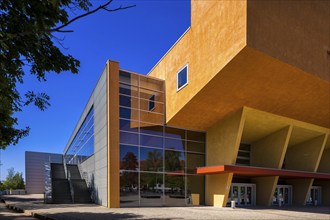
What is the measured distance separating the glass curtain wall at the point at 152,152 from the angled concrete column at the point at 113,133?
570mm

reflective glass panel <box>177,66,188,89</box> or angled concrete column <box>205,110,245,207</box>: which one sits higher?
reflective glass panel <box>177,66,188,89</box>

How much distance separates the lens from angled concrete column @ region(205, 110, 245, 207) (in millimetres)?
22875

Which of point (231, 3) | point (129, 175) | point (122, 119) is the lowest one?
point (129, 175)

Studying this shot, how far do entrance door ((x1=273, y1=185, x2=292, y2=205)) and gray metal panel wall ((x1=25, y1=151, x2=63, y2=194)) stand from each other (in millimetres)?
51231

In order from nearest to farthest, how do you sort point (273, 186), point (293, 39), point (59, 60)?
point (59, 60) → point (293, 39) → point (273, 186)

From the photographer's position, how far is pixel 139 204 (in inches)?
825

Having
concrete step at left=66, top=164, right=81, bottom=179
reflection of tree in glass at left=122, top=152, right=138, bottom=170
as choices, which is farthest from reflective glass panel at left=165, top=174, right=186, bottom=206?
concrete step at left=66, top=164, right=81, bottom=179

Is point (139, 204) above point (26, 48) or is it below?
below

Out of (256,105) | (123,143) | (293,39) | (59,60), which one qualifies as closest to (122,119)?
(123,143)

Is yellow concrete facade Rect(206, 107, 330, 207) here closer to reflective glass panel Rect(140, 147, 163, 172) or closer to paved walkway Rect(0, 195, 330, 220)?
reflective glass panel Rect(140, 147, 163, 172)

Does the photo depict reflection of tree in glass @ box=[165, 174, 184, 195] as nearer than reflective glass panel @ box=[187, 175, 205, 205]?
Yes

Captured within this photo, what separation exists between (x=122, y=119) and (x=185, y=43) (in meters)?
7.81

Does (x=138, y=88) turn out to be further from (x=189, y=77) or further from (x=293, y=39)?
(x=293, y=39)

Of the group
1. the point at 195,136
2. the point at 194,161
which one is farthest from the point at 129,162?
the point at 195,136
